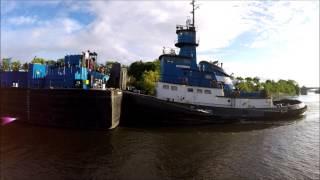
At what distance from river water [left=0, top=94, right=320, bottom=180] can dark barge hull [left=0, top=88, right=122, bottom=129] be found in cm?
100

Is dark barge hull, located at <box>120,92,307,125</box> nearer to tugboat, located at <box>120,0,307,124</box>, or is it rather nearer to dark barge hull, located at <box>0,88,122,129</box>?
tugboat, located at <box>120,0,307,124</box>

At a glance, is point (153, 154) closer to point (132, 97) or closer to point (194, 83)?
point (132, 97)

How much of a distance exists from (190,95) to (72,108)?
42.7 feet

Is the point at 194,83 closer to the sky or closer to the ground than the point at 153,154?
closer to the sky

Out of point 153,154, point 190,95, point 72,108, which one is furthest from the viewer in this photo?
point 190,95

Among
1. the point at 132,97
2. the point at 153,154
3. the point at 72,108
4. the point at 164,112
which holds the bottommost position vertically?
the point at 153,154

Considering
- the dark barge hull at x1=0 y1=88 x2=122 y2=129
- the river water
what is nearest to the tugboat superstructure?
the river water

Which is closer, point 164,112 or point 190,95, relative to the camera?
point 164,112

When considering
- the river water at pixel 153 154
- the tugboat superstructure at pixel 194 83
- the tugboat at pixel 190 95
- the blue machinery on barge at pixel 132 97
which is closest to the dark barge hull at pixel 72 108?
the blue machinery on barge at pixel 132 97

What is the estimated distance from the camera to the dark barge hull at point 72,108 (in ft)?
83.6

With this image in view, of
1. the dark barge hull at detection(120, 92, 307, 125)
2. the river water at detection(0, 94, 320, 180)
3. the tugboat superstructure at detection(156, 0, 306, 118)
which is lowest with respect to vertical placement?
the river water at detection(0, 94, 320, 180)

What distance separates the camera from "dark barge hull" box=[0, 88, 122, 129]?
83.6 feet

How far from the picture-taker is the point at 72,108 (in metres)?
25.7

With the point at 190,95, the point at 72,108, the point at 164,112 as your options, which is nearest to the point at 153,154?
the point at 72,108
